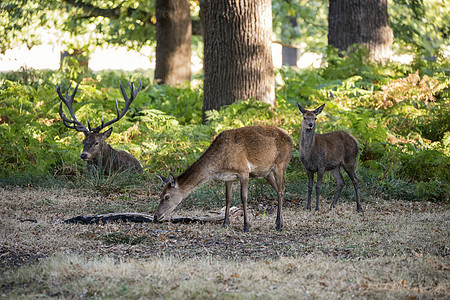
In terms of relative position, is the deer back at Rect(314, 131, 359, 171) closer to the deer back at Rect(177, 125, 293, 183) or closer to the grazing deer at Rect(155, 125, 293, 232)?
the deer back at Rect(177, 125, 293, 183)

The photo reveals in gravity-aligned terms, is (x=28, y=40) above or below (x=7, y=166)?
above

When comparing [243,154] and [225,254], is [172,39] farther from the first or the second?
[225,254]

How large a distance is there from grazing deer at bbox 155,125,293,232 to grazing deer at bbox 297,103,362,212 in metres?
1.35

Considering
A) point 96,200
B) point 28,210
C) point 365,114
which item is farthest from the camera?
point 365,114

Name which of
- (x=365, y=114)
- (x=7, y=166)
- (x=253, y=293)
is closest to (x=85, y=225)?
(x=253, y=293)

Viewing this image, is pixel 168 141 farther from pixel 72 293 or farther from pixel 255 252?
pixel 72 293

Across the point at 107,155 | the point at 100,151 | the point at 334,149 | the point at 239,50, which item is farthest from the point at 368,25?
the point at 100,151

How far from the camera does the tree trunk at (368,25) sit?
14.2 metres

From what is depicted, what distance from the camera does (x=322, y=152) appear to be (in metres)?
8.58

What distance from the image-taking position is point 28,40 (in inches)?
695

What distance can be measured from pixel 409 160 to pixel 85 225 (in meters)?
5.51

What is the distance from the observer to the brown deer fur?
9727 mm

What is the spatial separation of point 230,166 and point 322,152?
2.08 metres

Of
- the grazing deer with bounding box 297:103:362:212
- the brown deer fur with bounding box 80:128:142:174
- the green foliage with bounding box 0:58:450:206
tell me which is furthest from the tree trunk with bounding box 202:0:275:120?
the grazing deer with bounding box 297:103:362:212
